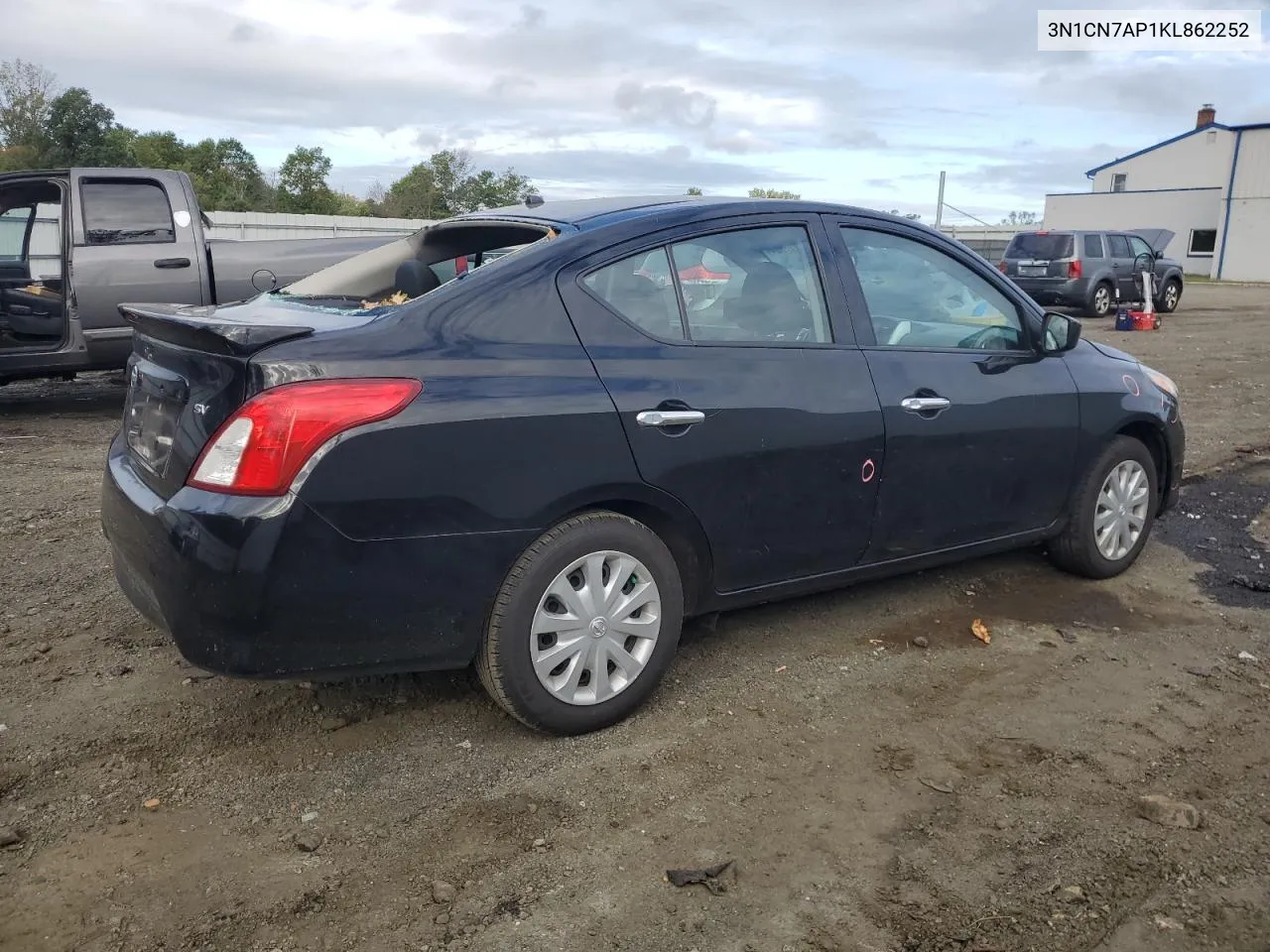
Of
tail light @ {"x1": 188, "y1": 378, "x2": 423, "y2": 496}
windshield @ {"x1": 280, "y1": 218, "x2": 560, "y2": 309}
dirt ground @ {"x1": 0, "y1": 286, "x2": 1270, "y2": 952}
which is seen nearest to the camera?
dirt ground @ {"x1": 0, "y1": 286, "x2": 1270, "y2": 952}

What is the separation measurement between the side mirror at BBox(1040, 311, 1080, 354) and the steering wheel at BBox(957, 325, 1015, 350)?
5.8 inches

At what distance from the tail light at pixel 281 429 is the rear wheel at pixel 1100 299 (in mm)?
19860

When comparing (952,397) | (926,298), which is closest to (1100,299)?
(926,298)

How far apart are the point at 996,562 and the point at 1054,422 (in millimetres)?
969

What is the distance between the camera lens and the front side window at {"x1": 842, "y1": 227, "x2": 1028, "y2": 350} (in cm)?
409

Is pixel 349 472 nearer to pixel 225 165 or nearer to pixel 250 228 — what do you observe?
pixel 250 228

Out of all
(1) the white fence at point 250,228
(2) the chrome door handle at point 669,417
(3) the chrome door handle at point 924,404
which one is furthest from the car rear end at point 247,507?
(1) the white fence at point 250,228

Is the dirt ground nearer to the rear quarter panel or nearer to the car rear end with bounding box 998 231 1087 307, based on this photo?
the rear quarter panel

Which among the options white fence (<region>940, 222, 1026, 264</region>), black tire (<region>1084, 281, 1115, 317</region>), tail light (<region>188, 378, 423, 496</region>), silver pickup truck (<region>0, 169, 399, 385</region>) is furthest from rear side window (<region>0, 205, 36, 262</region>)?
white fence (<region>940, 222, 1026, 264</region>)

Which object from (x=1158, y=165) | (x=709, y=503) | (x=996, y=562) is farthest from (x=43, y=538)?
(x=1158, y=165)

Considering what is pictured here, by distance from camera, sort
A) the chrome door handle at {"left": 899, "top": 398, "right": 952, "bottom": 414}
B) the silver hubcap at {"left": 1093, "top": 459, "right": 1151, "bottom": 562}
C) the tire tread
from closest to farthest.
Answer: the tire tread
the chrome door handle at {"left": 899, "top": 398, "right": 952, "bottom": 414}
the silver hubcap at {"left": 1093, "top": 459, "right": 1151, "bottom": 562}

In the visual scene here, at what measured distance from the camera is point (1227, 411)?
948 cm

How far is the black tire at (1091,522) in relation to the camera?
4773 mm

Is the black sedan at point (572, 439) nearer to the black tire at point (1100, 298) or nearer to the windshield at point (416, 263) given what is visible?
the windshield at point (416, 263)
